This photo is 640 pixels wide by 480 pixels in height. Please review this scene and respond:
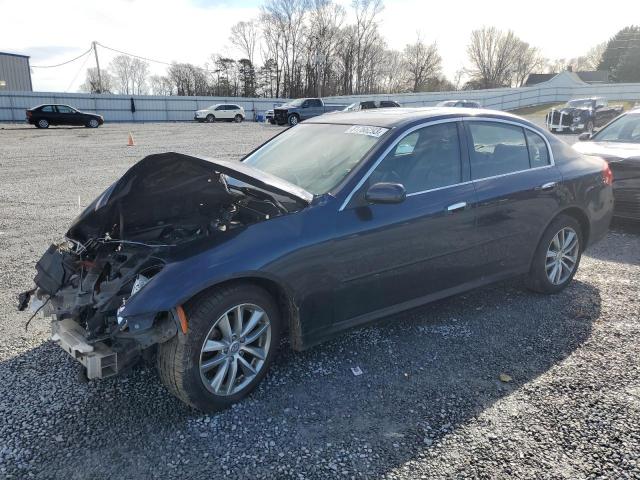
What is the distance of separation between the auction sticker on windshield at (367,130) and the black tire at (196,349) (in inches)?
60.8

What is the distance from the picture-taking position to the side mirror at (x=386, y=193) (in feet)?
10.8

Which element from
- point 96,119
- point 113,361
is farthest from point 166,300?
point 96,119

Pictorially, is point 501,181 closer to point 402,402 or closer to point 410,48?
point 402,402

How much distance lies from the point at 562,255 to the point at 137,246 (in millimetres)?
3832

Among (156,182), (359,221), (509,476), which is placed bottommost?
(509,476)

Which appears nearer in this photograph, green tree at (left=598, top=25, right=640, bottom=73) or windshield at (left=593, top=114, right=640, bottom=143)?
windshield at (left=593, top=114, right=640, bottom=143)

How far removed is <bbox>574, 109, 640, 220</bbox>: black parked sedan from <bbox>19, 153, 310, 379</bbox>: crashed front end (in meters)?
5.42

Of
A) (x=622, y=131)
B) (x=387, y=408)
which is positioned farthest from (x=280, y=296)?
(x=622, y=131)

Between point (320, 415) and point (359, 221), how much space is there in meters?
1.26

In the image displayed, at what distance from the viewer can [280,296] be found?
126 inches

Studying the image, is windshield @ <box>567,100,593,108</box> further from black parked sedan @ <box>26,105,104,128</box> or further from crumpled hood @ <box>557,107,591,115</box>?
black parked sedan @ <box>26,105,104,128</box>

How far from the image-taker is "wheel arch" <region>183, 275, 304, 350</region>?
9.41ft

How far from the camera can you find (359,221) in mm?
3332

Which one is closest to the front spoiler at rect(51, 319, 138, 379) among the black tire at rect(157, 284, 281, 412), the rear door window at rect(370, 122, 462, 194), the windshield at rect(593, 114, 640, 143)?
the black tire at rect(157, 284, 281, 412)
